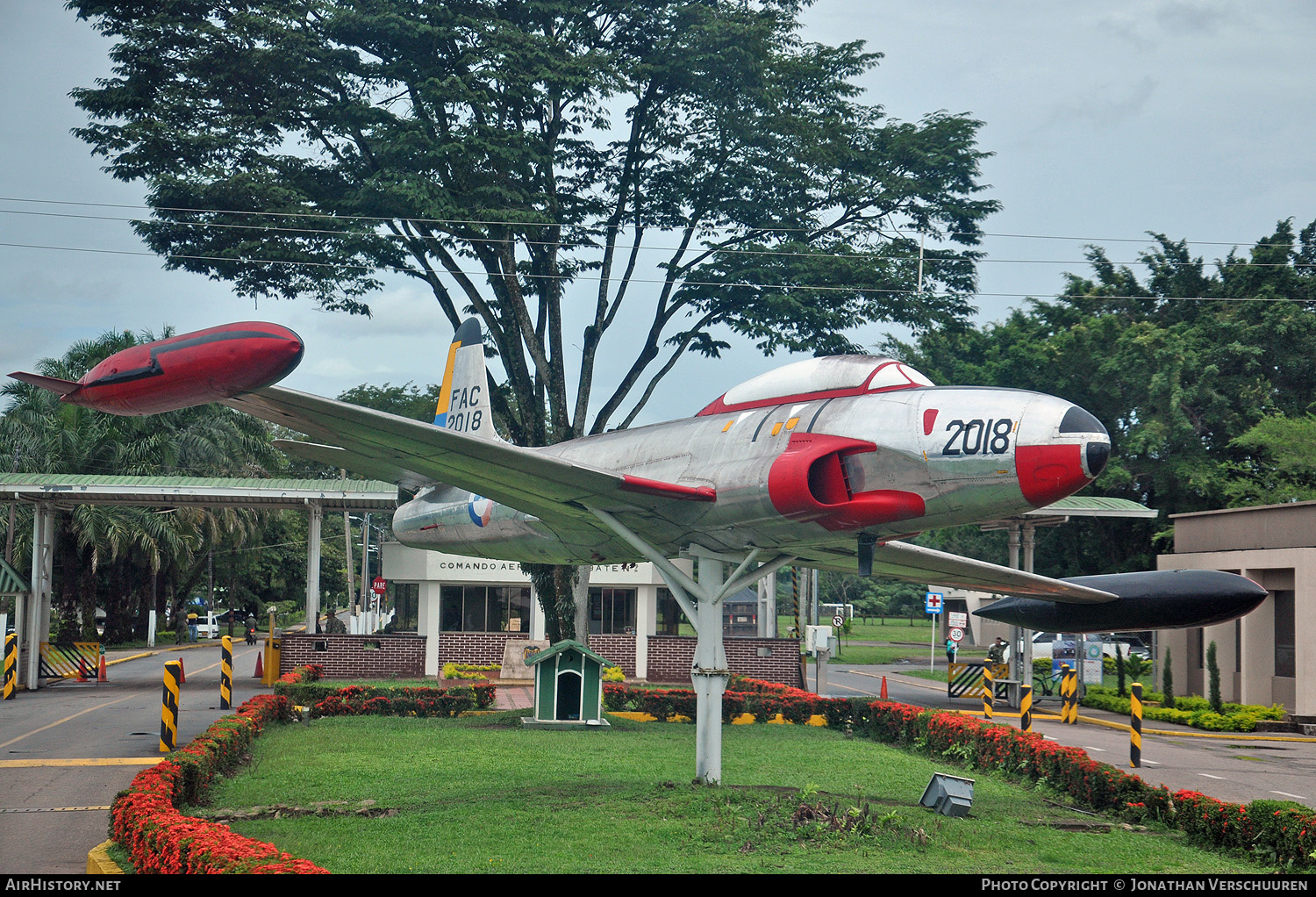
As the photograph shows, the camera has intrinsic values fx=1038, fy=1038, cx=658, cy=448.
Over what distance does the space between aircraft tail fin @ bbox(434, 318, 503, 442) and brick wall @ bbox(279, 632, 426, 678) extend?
51.4 feet

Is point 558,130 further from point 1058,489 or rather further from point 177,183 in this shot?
point 1058,489

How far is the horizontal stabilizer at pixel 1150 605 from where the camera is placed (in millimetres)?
12367

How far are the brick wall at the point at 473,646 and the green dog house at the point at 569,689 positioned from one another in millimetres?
13325

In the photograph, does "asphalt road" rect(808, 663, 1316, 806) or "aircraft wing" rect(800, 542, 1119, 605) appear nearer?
"aircraft wing" rect(800, 542, 1119, 605)

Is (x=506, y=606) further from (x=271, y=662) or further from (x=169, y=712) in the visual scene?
(x=169, y=712)

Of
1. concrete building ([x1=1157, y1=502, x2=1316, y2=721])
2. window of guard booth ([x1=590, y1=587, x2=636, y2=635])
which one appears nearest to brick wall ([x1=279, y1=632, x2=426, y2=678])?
window of guard booth ([x1=590, y1=587, x2=636, y2=635])

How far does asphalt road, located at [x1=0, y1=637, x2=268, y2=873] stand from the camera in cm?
1061

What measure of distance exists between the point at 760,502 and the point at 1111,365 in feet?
100

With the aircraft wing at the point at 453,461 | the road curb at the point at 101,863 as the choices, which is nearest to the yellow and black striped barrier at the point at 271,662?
the aircraft wing at the point at 453,461

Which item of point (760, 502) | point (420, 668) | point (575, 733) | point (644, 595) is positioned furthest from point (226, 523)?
point (760, 502)

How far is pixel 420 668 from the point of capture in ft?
110

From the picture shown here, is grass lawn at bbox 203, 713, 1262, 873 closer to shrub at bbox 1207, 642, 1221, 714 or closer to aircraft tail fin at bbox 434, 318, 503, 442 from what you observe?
aircraft tail fin at bbox 434, 318, 503, 442

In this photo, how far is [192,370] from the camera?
25.2 ft
